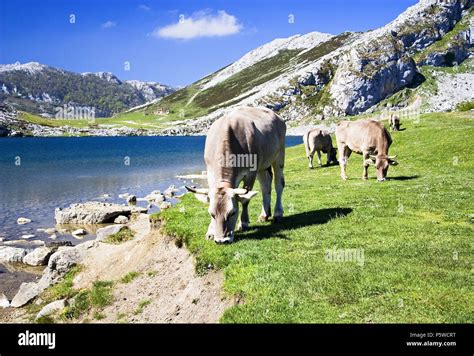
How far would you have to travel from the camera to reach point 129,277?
56.3ft

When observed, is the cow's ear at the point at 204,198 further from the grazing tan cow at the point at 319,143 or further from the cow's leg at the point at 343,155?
the grazing tan cow at the point at 319,143

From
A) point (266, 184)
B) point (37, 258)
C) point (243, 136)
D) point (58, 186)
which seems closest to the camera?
point (243, 136)

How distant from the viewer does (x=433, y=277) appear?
10742 millimetres

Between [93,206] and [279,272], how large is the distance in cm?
2969

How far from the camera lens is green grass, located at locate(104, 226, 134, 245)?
1005 inches

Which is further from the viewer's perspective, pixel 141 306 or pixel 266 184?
pixel 266 184

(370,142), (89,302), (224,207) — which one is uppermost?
(370,142)

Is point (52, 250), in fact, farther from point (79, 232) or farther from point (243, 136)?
point (243, 136)

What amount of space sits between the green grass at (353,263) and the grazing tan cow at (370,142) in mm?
2117

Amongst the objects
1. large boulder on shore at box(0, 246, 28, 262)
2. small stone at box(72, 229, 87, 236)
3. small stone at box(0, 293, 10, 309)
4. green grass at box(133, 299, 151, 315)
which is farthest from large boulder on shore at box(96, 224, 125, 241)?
green grass at box(133, 299, 151, 315)

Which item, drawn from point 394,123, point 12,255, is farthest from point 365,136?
point 394,123

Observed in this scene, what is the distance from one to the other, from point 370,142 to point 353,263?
17123 millimetres

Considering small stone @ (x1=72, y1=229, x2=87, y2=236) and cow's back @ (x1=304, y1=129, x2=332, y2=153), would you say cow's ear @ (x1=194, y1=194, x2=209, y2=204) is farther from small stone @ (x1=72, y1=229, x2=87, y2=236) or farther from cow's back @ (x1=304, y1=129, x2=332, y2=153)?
cow's back @ (x1=304, y1=129, x2=332, y2=153)
